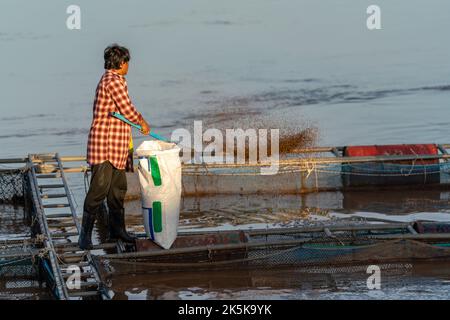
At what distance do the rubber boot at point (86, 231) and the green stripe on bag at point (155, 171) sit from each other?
2.09 feet

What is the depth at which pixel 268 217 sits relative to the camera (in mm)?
10797

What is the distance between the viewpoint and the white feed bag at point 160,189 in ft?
27.8

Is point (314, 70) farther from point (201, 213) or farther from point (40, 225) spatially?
point (40, 225)

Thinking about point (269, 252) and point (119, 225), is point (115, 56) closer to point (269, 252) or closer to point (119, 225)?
point (119, 225)

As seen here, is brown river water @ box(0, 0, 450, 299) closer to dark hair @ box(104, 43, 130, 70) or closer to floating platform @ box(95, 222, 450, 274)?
floating platform @ box(95, 222, 450, 274)

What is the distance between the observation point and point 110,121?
848 centimetres

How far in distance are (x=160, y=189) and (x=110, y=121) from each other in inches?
28.1

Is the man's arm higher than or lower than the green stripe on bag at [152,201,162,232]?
higher

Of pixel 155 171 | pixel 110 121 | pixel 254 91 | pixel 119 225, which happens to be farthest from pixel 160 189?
pixel 254 91

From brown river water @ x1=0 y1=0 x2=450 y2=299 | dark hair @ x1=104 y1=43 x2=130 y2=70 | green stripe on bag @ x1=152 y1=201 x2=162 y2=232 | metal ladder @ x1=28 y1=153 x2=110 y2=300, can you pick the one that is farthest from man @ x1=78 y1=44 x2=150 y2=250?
brown river water @ x1=0 y1=0 x2=450 y2=299

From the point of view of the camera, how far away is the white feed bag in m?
8.46

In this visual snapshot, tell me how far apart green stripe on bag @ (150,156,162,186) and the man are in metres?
0.25

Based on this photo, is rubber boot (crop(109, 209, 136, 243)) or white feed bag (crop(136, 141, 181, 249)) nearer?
white feed bag (crop(136, 141, 181, 249))

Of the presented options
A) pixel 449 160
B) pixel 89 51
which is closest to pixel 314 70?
pixel 89 51
